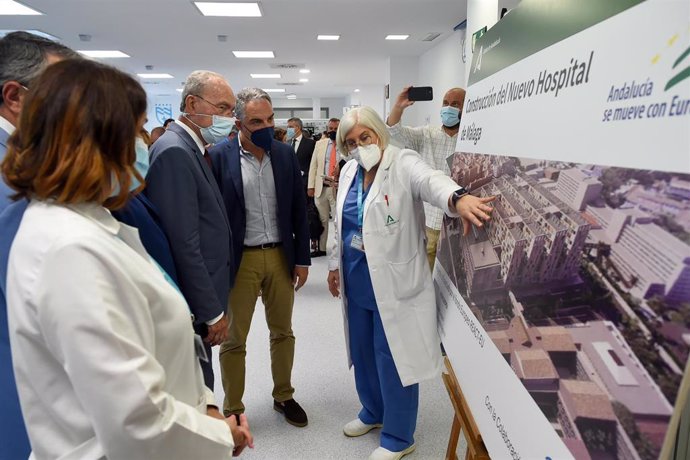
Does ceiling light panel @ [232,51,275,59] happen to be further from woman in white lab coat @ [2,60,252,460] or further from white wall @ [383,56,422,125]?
woman in white lab coat @ [2,60,252,460]

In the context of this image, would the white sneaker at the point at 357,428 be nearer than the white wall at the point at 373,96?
Yes

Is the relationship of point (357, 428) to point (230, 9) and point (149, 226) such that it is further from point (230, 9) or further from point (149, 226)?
point (230, 9)

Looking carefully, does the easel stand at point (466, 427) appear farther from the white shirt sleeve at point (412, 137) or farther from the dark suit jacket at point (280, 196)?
the white shirt sleeve at point (412, 137)

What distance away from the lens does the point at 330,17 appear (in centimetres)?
640

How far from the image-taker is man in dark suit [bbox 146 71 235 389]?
1.55 meters

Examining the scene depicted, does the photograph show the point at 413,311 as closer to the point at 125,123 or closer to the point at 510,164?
the point at 510,164

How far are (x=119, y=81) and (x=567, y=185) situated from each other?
2.86ft

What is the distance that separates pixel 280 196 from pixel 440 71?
7.07 metres

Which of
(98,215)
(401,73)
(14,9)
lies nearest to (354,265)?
(98,215)

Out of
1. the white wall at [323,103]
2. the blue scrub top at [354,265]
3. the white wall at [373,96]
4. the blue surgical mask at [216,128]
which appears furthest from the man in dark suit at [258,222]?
the white wall at [323,103]

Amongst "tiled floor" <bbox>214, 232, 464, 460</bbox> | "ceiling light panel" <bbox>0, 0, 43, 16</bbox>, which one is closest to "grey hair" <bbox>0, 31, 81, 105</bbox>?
"tiled floor" <bbox>214, 232, 464, 460</bbox>

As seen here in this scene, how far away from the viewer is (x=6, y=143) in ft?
3.22

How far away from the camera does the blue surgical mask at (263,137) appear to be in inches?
83.8

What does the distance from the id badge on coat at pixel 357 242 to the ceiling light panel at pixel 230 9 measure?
4.87 metres
